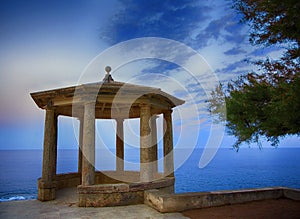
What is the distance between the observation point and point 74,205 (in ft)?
27.8

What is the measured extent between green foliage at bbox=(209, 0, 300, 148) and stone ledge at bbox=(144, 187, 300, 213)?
84.7 inches

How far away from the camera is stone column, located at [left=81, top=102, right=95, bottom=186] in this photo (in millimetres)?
8672

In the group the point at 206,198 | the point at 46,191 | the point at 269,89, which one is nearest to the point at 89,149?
the point at 46,191

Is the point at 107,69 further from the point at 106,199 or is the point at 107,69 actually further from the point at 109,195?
the point at 106,199

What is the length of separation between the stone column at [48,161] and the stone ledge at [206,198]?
372 centimetres

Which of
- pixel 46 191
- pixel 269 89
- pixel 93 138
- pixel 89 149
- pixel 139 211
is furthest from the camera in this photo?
pixel 46 191

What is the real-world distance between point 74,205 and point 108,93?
4004 mm

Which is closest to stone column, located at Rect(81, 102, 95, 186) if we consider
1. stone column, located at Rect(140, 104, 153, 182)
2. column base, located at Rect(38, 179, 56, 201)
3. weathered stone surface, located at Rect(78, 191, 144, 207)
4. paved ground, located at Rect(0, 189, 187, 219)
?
weathered stone surface, located at Rect(78, 191, 144, 207)

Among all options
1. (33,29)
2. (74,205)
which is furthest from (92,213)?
(33,29)

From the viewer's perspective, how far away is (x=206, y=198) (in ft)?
25.4

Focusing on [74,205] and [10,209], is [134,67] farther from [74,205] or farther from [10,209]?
[10,209]

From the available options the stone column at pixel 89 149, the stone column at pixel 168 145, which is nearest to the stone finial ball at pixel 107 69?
the stone column at pixel 89 149

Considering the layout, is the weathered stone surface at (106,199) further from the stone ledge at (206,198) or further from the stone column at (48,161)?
the stone column at (48,161)

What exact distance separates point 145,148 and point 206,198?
111 inches
